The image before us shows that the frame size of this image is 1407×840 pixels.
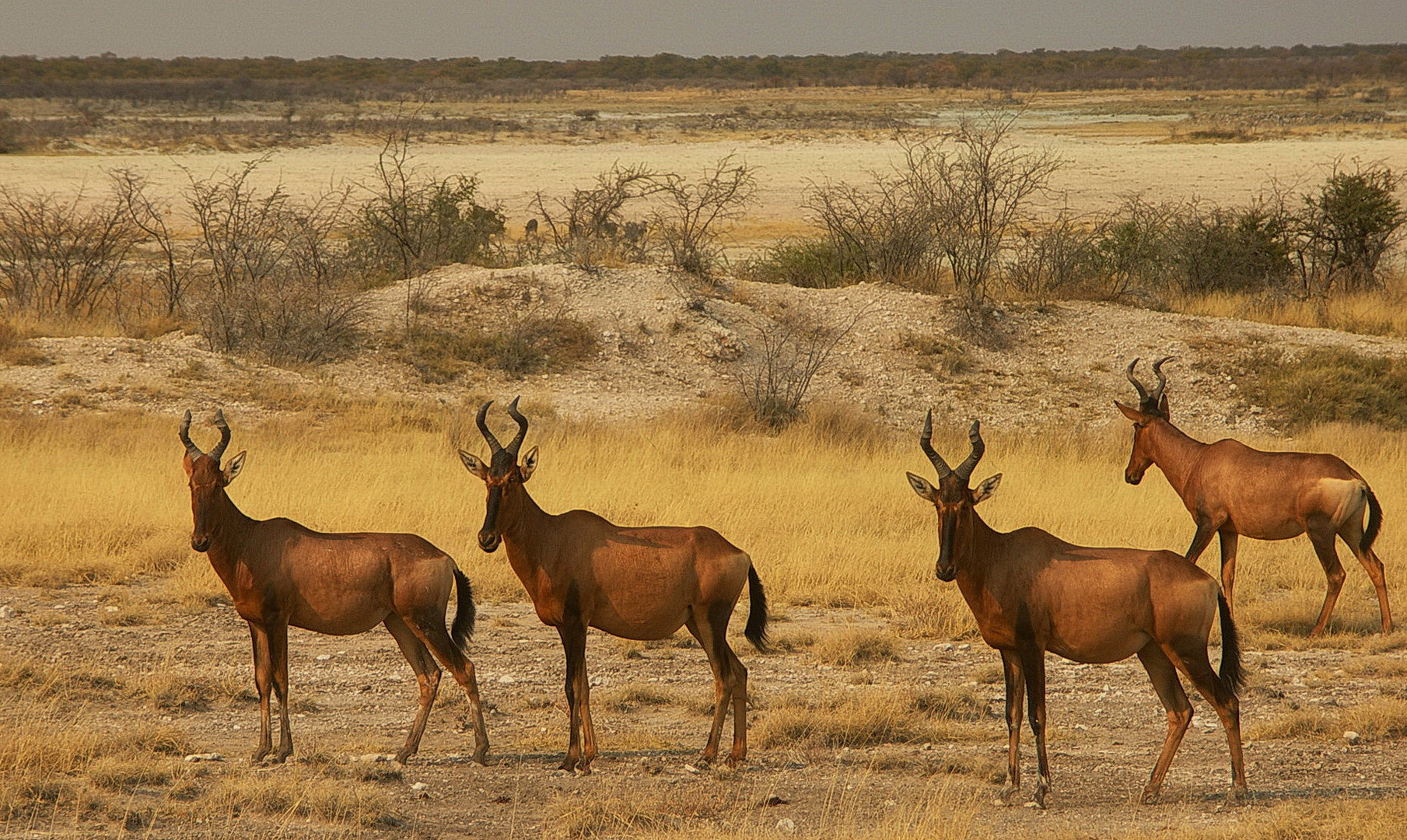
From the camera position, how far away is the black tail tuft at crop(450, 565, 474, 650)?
8.03m

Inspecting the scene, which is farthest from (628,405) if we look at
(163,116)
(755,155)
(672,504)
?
(163,116)

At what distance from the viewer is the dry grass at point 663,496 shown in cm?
1202

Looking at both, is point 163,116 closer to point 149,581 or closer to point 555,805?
point 149,581

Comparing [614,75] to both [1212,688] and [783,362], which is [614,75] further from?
[1212,688]

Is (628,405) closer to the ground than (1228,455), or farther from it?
closer to the ground

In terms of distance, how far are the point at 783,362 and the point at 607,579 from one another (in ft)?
44.7

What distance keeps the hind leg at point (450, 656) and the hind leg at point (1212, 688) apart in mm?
3639

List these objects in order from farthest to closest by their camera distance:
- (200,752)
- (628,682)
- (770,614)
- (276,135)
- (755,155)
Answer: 1. (276,135)
2. (755,155)
3. (770,614)
4. (628,682)
5. (200,752)

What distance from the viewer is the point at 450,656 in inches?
304

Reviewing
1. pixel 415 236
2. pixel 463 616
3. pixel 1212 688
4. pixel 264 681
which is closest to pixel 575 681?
pixel 463 616

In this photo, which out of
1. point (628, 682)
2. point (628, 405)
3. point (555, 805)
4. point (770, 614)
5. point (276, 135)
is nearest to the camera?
point (555, 805)

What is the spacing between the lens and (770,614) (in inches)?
450

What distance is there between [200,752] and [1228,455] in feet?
26.1

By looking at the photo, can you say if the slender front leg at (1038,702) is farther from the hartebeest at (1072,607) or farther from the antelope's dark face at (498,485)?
the antelope's dark face at (498,485)
